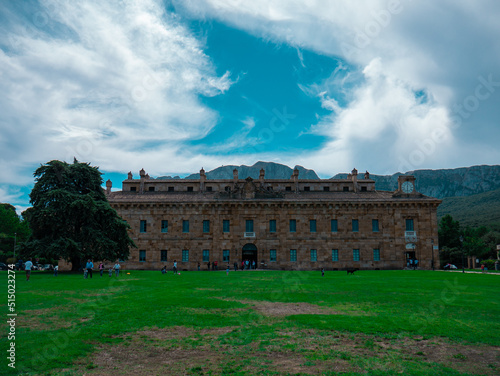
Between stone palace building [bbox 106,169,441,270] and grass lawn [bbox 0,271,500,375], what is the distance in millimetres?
34898

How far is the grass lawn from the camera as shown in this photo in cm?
696

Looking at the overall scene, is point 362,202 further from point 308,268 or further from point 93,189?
point 93,189

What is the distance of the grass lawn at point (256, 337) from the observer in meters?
6.96

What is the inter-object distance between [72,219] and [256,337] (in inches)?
1188

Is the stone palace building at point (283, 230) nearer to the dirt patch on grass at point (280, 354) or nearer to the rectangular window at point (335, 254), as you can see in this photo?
the rectangular window at point (335, 254)

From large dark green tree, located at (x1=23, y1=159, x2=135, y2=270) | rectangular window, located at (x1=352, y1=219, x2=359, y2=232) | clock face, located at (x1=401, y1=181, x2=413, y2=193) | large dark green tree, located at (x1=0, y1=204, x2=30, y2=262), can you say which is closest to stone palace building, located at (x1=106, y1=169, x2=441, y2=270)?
rectangular window, located at (x1=352, y1=219, x2=359, y2=232)

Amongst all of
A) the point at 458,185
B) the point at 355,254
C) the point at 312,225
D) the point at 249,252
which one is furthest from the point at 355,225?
the point at 458,185

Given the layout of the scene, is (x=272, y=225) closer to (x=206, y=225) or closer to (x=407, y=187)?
(x=206, y=225)

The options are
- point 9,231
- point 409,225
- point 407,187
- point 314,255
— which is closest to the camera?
point 314,255

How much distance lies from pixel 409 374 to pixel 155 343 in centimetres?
520

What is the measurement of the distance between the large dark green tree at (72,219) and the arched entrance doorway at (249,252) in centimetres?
1638

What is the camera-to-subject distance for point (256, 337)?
29.3 ft

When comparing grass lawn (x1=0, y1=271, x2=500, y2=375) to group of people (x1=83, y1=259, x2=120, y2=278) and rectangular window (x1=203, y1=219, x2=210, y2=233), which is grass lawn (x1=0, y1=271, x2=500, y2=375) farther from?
rectangular window (x1=203, y1=219, x2=210, y2=233)

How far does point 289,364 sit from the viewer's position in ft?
23.2
